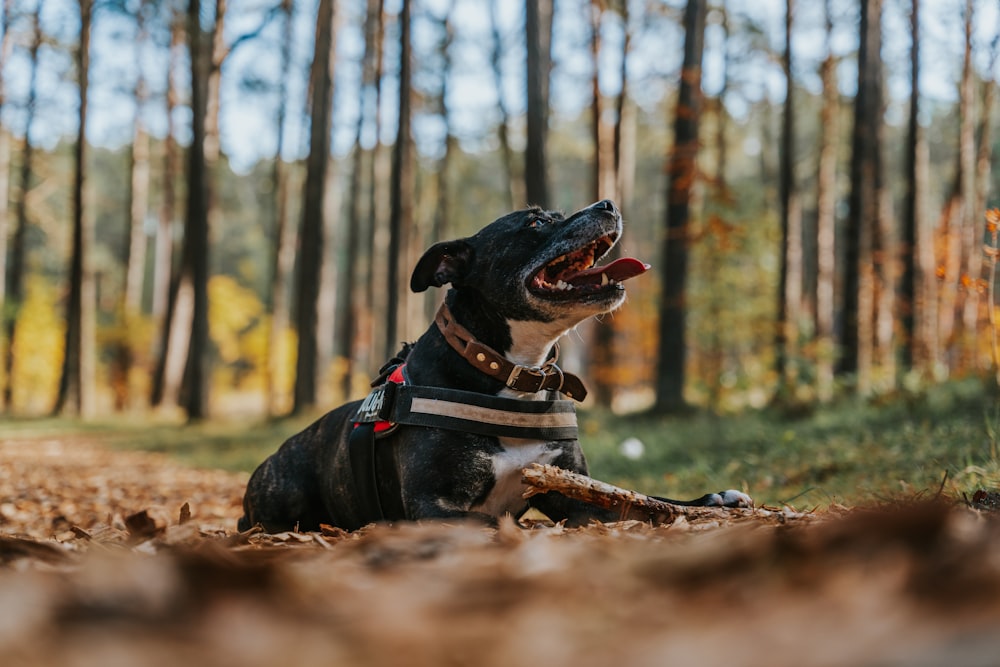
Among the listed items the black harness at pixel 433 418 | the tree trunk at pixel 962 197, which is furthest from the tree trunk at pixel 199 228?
the black harness at pixel 433 418

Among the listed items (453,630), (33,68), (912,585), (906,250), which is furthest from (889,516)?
(33,68)

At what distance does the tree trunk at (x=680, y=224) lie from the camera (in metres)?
13.0

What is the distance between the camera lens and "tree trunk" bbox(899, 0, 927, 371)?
17172 millimetres

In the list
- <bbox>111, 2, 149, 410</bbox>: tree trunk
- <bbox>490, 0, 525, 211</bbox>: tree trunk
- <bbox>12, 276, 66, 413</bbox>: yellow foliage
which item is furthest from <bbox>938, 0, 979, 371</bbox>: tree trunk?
<bbox>12, 276, 66, 413</bbox>: yellow foliage

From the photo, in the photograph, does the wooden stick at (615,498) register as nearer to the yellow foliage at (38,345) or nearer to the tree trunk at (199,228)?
the tree trunk at (199,228)

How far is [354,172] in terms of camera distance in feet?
95.3

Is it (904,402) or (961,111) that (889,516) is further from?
(961,111)

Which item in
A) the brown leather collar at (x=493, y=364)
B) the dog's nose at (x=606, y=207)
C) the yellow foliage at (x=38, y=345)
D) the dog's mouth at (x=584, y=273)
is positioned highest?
the dog's nose at (x=606, y=207)

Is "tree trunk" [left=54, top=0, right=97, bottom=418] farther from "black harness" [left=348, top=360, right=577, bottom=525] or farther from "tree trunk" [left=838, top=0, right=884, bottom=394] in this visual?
"black harness" [left=348, top=360, right=577, bottom=525]

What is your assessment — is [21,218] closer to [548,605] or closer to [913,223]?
[913,223]

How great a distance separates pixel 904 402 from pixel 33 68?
27704 millimetres

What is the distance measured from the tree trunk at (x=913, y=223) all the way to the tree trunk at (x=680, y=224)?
608cm

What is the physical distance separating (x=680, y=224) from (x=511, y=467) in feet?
33.5

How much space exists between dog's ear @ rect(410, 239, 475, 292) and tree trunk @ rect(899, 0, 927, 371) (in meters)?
14.6
